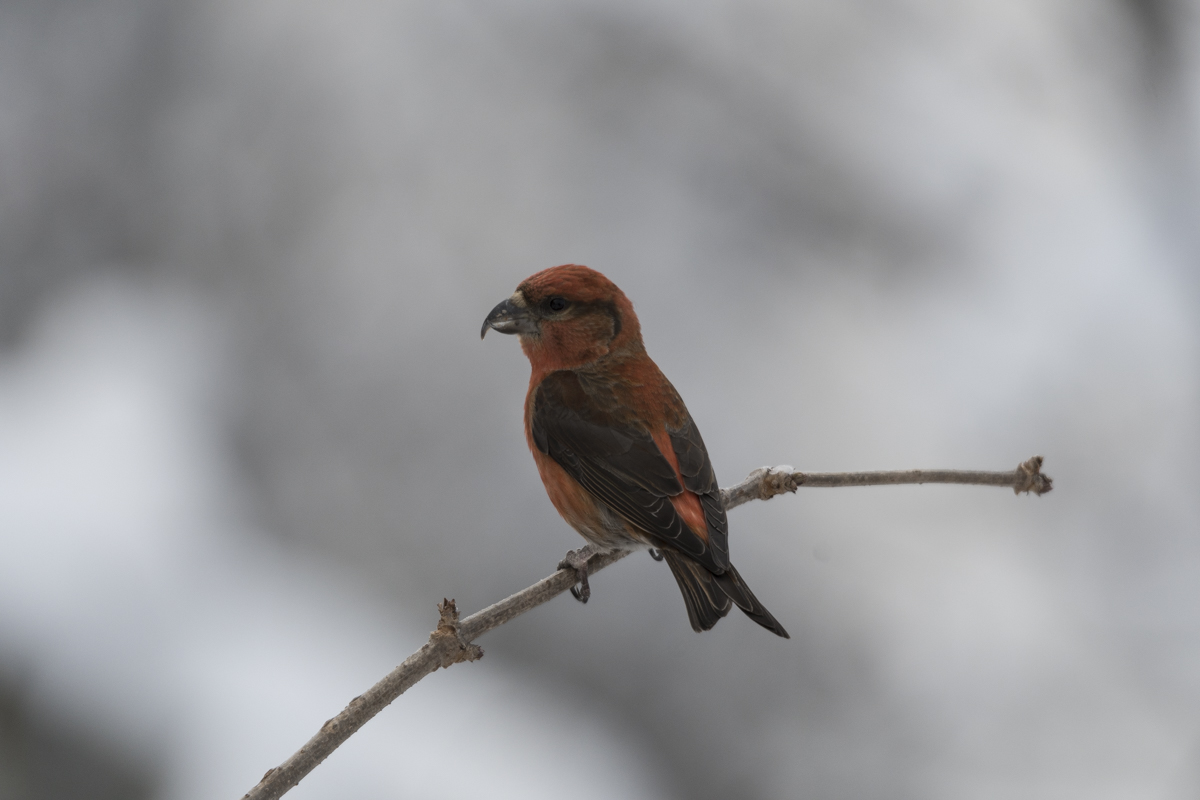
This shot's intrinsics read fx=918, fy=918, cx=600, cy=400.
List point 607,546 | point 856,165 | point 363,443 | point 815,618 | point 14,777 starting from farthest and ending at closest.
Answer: point 856,165, point 363,443, point 815,618, point 14,777, point 607,546

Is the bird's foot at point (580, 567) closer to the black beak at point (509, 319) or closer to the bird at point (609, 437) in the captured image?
the bird at point (609, 437)

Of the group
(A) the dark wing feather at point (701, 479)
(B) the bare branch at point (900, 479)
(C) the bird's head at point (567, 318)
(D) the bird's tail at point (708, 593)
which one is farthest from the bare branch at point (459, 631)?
(C) the bird's head at point (567, 318)

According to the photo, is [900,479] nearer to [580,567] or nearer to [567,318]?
[580,567]

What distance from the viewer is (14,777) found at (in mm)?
5012

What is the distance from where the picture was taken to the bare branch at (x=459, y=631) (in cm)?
168

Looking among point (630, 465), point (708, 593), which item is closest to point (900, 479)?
point (708, 593)

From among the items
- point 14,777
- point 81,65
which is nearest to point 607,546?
point 14,777

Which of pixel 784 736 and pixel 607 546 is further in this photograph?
pixel 784 736

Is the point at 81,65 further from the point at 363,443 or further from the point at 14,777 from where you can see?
the point at 14,777

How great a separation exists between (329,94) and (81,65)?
195 centimetres

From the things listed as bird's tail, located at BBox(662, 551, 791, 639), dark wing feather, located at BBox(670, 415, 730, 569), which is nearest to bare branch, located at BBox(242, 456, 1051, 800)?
dark wing feather, located at BBox(670, 415, 730, 569)

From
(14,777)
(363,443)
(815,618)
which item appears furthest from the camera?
(363,443)

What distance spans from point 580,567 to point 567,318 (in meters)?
0.74

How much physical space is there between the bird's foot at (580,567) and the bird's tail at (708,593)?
0.26 m
